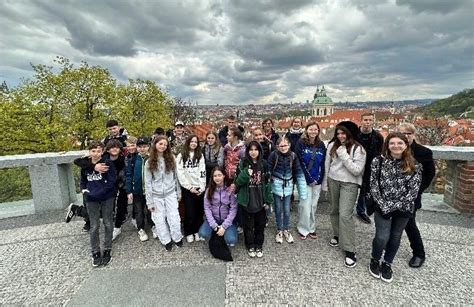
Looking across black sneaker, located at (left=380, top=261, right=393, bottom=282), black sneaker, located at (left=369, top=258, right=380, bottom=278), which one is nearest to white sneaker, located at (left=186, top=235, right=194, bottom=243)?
black sneaker, located at (left=369, top=258, right=380, bottom=278)

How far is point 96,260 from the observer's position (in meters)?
3.29

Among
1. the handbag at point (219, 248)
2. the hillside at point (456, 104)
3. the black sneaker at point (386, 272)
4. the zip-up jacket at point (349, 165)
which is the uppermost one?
the hillside at point (456, 104)

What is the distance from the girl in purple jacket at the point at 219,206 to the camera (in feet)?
11.7

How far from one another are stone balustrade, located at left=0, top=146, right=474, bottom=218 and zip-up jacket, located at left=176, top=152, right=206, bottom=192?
233 centimetres

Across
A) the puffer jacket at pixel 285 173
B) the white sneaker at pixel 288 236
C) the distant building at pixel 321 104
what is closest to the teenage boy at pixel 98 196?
the puffer jacket at pixel 285 173

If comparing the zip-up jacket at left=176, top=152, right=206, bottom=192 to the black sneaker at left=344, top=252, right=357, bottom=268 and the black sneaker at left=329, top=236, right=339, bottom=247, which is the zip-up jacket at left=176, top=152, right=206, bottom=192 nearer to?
the black sneaker at left=329, top=236, right=339, bottom=247

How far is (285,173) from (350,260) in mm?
1343

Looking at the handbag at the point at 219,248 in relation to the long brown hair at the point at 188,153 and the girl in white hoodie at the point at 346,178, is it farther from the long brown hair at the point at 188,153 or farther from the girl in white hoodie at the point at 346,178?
the girl in white hoodie at the point at 346,178

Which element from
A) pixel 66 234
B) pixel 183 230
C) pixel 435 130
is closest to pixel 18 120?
pixel 66 234

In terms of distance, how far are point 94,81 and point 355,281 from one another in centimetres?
2181

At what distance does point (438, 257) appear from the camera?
10.9ft

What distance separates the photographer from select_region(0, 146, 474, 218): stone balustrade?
4395 mm

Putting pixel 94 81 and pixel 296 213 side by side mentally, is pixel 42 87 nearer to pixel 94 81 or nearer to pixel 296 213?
pixel 94 81

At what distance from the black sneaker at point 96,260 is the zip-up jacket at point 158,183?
86 cm
